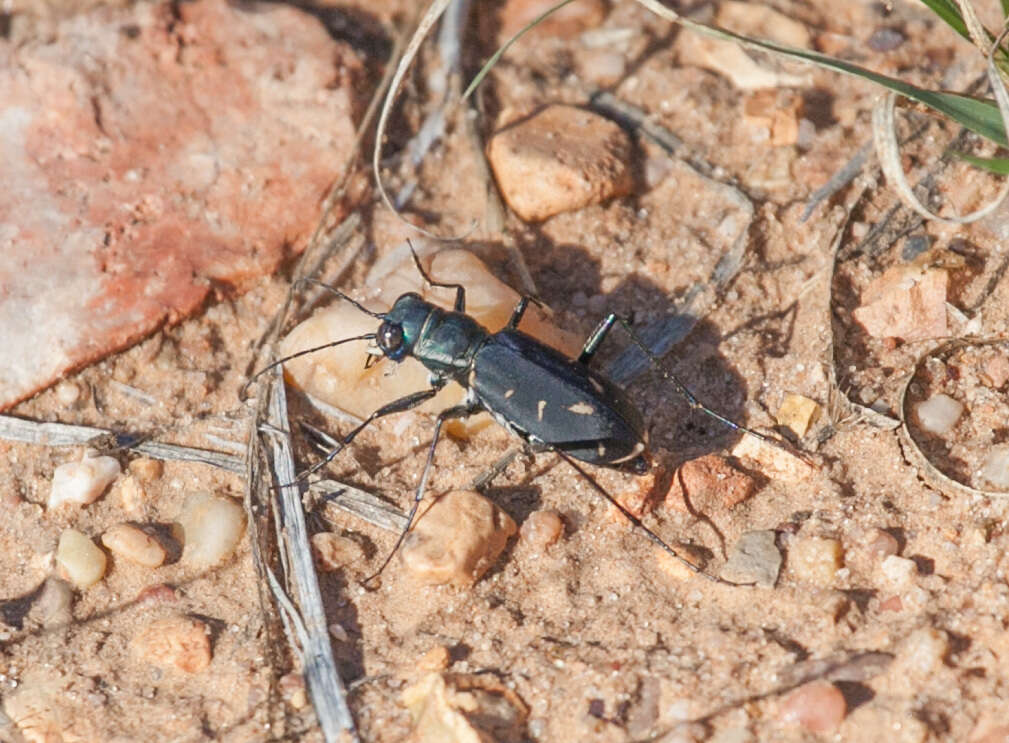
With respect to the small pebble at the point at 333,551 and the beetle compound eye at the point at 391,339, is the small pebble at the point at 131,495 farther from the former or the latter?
the beetle compound eye at the point at 391,339

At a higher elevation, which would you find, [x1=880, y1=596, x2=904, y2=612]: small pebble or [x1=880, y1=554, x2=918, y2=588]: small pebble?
[x1=880, y1=554, x2=918, y2=588]: small pebble

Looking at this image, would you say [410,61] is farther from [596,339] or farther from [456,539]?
[456,539]

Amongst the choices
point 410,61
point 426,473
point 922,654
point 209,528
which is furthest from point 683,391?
point 209,528

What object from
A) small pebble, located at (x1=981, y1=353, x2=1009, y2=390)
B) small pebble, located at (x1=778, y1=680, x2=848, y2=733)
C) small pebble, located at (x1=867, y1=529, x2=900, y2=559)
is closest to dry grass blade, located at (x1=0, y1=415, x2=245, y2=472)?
small pebble, located at (x1=778, y1=680, x2=848, y2=733)

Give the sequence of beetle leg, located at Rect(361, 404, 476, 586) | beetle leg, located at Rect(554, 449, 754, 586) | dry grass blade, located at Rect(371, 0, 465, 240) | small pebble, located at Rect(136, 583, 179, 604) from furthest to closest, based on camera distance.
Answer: dry grass blade, located at Rect(371, 0, 465, 240) → beetle leg, located at Rect(361, 404, 476, 586) → small pebble, located at Rect(136, 583, 179, 604) → beetle leg, located at Rect(554, 449, 754, 586)

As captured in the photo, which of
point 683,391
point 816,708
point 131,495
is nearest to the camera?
point 816,708

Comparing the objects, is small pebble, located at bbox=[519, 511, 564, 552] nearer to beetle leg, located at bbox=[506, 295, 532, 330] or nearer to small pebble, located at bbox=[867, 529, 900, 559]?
beetle leg, located at bbox=[506, 295, 532, 330]
